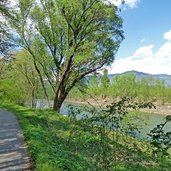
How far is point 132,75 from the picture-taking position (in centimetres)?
13712

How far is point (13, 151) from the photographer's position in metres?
10.7

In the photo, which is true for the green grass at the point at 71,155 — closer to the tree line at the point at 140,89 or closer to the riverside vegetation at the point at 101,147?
the riverside vegetation at the point at 101,147

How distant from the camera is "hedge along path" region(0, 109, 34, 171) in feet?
29.2

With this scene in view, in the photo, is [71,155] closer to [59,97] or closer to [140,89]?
[59,97]

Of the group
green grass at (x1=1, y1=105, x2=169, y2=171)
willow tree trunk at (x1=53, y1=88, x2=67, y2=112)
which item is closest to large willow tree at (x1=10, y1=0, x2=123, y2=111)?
willow tree trunk at (x1=53, y1=88, x2=67, y2=112)

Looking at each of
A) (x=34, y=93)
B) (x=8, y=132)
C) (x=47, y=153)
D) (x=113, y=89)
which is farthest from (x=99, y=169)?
(x=113, y=89)

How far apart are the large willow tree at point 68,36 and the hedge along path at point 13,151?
1171 cm

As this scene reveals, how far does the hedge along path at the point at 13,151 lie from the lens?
8.90 m

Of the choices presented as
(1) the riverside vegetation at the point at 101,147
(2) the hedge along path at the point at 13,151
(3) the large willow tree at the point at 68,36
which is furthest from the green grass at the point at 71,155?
(3) the large willow tree at the point at 68,36

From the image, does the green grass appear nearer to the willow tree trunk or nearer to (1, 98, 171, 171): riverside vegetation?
(1, 98, 171, 171): riverside vegetation

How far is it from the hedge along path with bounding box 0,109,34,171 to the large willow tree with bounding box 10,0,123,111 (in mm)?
11709

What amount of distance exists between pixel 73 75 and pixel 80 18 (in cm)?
472

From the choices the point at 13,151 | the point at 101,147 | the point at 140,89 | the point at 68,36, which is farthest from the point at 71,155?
the point at 140,89

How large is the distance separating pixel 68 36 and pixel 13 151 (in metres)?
16.8
